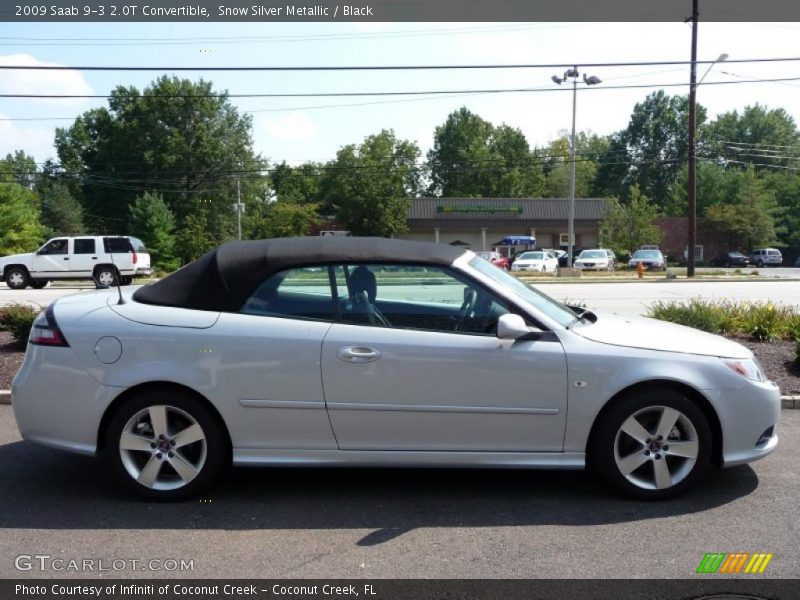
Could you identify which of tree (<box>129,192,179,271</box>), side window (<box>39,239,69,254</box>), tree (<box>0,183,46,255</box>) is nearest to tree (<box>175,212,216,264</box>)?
tree (<box>129,192,179,271</box>)

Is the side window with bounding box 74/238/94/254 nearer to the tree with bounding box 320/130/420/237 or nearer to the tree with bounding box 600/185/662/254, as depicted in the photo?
the tree with bounding box 320/130/420/237

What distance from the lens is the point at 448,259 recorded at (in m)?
4.68

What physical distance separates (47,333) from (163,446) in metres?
1.04

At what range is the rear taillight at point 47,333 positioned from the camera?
4.56m

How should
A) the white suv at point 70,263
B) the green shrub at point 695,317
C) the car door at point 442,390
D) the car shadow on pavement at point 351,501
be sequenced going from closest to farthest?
the car shadow on pavement at point 351,501 → the car door at point 442,390 → the green shrub at point 695,317 → the white suv at point 70,263

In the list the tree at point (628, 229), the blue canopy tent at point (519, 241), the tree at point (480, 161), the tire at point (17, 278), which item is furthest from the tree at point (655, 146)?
the tire at point (17, 278)

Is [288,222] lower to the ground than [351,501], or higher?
higher

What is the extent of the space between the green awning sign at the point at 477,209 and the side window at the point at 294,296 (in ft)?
192

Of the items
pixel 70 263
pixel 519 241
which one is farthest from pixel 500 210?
pixel 70 263

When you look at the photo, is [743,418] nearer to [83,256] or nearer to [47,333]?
[47,333]

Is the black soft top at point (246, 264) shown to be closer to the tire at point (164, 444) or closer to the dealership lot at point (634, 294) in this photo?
the tire at point (164, 444)

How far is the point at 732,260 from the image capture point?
189 ft

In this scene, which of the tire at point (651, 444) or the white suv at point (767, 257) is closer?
the tire at point (651, 444)

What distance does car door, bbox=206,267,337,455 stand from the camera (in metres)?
4.41
